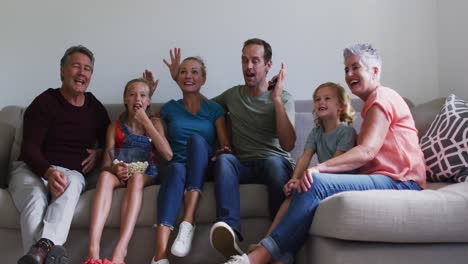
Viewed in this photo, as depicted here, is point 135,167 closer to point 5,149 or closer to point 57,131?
point 57,131

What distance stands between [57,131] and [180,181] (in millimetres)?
721

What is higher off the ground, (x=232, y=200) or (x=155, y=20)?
(x=155, y=20)

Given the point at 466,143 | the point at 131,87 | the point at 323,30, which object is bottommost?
the point at 466,143

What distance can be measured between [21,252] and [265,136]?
1226 mm

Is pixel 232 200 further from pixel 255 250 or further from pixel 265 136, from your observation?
pixel 265 136

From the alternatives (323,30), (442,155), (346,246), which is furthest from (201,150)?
(323,30)

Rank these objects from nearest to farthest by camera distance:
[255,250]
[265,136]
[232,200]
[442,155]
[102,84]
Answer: [255,250] < [232,200] < [442,155] < [265,136] < [102,84]

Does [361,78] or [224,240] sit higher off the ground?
[361,78]

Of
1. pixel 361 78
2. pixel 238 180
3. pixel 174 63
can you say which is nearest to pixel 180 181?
pixel 238 180

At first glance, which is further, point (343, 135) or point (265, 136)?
point (265, 136)

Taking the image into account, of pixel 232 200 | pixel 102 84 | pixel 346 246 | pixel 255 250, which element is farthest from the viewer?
pixel 102 84

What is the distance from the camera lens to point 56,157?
2.33 metres

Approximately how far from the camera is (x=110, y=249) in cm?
208

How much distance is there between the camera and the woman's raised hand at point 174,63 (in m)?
2.87
